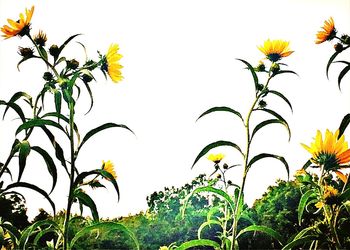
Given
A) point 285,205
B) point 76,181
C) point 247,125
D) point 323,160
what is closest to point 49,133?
point 76,181

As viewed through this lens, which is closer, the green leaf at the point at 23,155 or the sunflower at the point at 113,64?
the green leaf at the point at 23,155

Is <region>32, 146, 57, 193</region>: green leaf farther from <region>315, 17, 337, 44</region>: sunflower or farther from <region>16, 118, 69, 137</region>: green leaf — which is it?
<region>315, 17, 337, 44</region>: sunflower

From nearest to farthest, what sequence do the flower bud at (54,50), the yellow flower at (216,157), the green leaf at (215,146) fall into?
1. the green leaf at (215,146)
2. the flower bud at (54,50)
3. the yellow flower at (216,157)

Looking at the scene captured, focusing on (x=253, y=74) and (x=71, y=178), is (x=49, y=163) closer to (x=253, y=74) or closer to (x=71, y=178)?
(x=71, y=178)

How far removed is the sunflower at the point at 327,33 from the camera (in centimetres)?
202

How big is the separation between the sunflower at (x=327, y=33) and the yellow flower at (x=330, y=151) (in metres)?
0.73

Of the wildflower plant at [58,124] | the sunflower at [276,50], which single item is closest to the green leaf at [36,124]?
the wildflower plant at [58,124]

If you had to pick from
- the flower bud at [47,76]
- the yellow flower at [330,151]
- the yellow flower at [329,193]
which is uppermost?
the flower bud at [47,76]

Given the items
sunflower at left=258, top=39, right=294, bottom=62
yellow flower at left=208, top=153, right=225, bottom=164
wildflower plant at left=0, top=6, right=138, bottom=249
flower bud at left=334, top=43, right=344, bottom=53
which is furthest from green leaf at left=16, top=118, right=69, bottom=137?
yellow flower at left=208, top=153, right=225, bottom=164

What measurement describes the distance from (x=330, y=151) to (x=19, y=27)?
3.87 ft

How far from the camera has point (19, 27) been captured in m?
1.79

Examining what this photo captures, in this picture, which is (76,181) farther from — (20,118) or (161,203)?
(161,203)

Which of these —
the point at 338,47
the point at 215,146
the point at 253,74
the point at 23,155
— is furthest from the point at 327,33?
the point at 23,155

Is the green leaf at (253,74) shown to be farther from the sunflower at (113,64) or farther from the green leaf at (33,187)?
the green leaf at (33,187)
